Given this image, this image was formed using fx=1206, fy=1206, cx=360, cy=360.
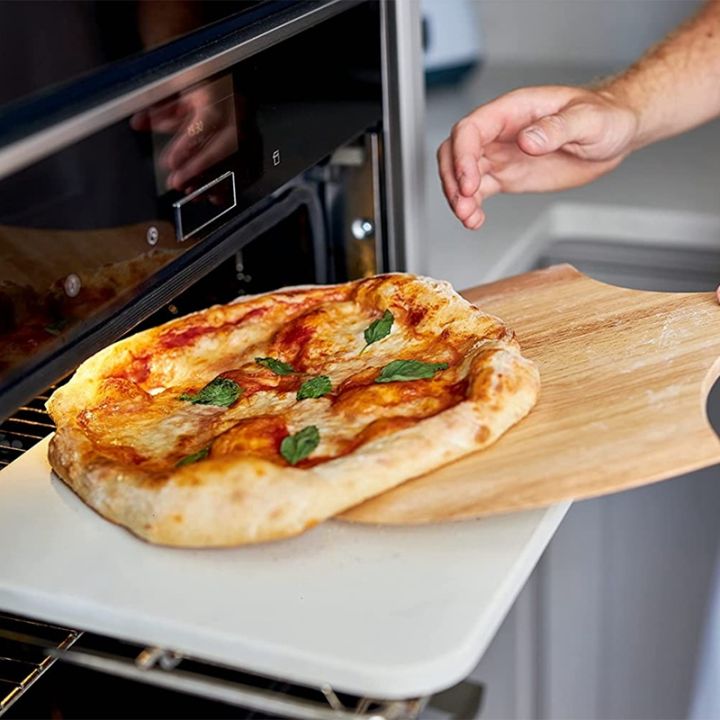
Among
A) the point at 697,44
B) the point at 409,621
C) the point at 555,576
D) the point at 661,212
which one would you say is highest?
the point at 697,44

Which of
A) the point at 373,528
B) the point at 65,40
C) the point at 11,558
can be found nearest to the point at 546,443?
the point at 373,528

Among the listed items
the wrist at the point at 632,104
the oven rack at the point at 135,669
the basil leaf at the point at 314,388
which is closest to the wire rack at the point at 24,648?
the oven rack at the point at 135,669

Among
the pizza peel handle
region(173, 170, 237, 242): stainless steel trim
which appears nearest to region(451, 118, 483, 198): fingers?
the pizza peel handle

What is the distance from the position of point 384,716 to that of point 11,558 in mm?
269

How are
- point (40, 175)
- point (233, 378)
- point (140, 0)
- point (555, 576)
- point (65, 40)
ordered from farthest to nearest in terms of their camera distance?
point (555, 576)
point (140, 0)
point (65, 40)
point (233, 378)
point (40, 175)

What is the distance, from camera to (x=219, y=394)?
0.91 m

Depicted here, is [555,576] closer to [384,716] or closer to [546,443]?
[546,443]

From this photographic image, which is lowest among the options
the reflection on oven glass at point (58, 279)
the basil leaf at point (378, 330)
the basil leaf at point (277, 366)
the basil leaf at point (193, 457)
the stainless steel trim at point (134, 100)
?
the basil leaf at point (277, 366)

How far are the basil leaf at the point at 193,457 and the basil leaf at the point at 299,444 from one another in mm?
53

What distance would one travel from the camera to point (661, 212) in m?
1.57

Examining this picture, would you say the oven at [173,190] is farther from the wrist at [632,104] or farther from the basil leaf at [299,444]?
the wrist at [632,104]

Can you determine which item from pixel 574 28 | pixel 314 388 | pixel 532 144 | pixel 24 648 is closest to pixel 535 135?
pixel 532 144

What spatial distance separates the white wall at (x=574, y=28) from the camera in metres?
2.16

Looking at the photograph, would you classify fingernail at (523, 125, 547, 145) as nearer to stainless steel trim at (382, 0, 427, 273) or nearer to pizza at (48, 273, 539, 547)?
stainless steel trim at (382, 0, 427, 273)
